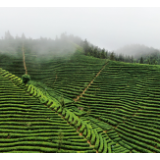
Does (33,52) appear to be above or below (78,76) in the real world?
above

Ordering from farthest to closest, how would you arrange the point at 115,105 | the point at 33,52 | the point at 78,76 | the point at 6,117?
the point at 33,52 < the point at 78,76 < the point at 115,105 < the point at 6,117

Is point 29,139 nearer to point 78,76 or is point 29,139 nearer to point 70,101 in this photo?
point 70,101

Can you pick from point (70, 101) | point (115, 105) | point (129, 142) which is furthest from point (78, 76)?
point (129, 142)

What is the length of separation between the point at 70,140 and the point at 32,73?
39.8 m

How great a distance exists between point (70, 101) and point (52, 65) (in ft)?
92.5

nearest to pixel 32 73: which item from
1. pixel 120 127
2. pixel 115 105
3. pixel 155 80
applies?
pixel 115 105

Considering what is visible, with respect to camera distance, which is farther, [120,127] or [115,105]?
[115,105]

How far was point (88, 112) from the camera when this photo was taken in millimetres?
33500

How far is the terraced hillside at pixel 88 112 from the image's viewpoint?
840 inches

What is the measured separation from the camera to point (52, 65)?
59.8 m

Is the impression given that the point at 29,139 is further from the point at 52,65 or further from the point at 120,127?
the point at 52,65

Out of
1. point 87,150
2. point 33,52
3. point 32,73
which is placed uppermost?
point 33,52

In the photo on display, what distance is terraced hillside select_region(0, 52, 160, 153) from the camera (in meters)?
21.3

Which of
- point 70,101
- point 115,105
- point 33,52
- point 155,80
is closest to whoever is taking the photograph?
point 115,105
